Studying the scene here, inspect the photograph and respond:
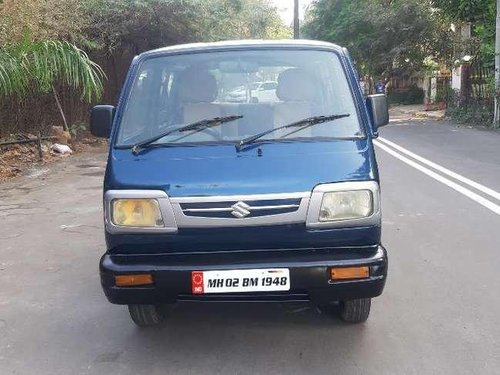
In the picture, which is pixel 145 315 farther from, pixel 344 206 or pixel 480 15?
pixel 480 15

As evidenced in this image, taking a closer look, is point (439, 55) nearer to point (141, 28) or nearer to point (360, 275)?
point (141, 28)

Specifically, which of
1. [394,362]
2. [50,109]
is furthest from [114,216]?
[50,109]

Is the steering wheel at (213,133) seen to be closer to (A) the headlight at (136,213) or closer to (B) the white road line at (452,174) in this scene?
(A) the headlight at (136,213)

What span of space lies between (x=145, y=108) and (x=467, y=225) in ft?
13.6

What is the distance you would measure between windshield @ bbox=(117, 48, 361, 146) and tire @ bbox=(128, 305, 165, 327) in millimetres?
1083

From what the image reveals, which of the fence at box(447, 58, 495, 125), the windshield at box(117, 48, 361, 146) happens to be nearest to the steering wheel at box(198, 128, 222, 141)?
the windshield at box(117, 48, 361, 146)

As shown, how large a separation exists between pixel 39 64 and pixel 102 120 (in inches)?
276

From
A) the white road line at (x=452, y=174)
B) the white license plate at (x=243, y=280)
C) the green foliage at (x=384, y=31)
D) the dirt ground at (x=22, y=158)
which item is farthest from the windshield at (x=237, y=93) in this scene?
the green foliage at (x=384, y=31)

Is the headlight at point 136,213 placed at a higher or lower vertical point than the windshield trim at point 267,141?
lower

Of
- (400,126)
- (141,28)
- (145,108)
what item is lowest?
(400,126)

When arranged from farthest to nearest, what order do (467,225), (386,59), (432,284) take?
(386,59), (467,225), (432,284)

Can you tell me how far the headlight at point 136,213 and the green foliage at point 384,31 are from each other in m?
27.2

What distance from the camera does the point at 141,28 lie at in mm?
18312

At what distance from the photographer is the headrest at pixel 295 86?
4.47 metres
